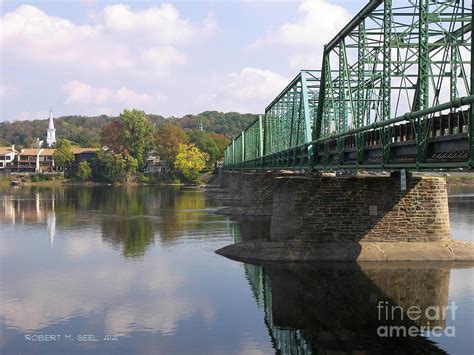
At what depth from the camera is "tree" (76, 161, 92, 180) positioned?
154750 mm

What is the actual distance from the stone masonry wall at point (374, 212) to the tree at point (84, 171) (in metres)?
129

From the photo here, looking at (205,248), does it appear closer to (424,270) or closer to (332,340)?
(424,270)

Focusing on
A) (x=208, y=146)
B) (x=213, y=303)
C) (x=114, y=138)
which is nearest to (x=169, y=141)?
(x=208, y=146)

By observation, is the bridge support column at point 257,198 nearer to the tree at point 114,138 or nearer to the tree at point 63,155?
the tree at point 114,138

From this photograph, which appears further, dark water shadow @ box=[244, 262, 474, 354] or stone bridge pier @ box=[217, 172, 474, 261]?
stone bridge pier @ box=[217, 172, 474, 261]

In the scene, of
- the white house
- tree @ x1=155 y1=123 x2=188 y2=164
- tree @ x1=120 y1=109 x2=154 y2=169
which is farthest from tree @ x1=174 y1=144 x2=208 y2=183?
the white house

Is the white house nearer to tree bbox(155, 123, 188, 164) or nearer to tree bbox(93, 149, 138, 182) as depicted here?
tree bbox(93, 149, 138, 182)

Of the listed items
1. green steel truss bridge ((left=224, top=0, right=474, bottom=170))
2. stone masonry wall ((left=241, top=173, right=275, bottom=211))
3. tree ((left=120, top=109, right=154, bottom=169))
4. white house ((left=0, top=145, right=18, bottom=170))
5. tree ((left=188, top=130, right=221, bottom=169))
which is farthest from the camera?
white house ((left=0, top=145, right=18, bottom=170))

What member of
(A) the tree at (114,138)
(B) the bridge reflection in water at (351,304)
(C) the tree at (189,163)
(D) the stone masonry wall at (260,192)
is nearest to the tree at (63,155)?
Answer: (A) the tree at (114,138)

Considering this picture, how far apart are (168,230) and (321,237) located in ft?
65.4

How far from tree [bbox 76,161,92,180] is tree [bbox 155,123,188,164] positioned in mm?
18583

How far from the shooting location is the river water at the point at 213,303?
2002 cm

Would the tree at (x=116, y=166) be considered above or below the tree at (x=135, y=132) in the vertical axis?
below

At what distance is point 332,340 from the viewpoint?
66.1 ft
